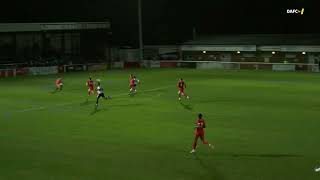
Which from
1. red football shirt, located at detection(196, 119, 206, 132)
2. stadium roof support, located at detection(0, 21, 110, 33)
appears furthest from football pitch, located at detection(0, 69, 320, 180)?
stadium roof support, located at detection(0, 21, 110, 33)

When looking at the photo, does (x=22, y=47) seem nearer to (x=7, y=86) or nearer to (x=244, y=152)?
(x=7, y=86)

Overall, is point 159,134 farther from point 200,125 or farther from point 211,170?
point 211,170

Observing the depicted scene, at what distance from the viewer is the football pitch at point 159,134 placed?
18844mm

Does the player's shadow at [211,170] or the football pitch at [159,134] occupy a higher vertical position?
the football pitch at [159,134]

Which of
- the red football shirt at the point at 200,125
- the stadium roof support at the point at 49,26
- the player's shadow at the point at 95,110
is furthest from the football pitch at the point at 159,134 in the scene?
the stadium roof support at the point at 49,26

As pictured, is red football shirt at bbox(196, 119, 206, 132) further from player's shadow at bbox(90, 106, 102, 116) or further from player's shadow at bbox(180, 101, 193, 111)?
player's shadow at bbox(180, 101, 193, 111)

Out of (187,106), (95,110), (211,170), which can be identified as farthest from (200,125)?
(187,106)

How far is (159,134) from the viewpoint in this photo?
85.7ft

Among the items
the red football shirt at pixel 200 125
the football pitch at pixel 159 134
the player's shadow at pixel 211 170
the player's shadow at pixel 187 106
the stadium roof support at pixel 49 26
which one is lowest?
the player's shadow at pixel 211 170

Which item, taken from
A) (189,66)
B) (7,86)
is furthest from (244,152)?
(189,66)

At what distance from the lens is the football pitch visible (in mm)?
18844

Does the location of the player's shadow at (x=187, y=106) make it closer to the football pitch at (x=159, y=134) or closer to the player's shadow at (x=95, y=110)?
the football pitch at (x=159, y=134)

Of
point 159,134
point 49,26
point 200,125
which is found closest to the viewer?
point 200,125

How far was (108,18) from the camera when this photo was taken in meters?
85.1
